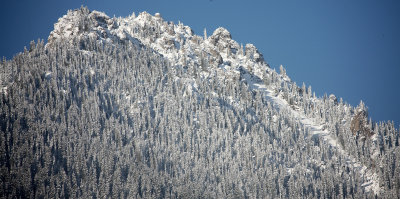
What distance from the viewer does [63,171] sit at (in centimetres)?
18475

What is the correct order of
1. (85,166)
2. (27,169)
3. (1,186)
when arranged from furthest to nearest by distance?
(85,166) < (27,169) < (1,186)

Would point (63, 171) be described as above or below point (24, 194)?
above

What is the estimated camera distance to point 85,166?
7618 inches

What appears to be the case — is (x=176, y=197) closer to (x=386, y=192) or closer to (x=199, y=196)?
(x=199, y=196)

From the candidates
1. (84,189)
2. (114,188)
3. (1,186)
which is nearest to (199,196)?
(114,188)

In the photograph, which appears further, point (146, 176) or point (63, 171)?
point (146, 176)

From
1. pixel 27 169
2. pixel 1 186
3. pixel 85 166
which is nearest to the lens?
pixel 1 186

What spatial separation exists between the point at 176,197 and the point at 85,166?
43.8 metres

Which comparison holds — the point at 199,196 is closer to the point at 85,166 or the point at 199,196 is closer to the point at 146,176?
the point at 146,176

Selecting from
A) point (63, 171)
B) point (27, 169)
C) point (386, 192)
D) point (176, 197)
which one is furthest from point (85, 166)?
point (386, 192)

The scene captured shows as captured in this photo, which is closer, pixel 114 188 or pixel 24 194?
pixel 24 194

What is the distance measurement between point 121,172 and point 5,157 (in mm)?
51394

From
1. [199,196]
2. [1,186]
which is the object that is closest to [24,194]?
[1,186]

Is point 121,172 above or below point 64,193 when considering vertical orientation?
above
